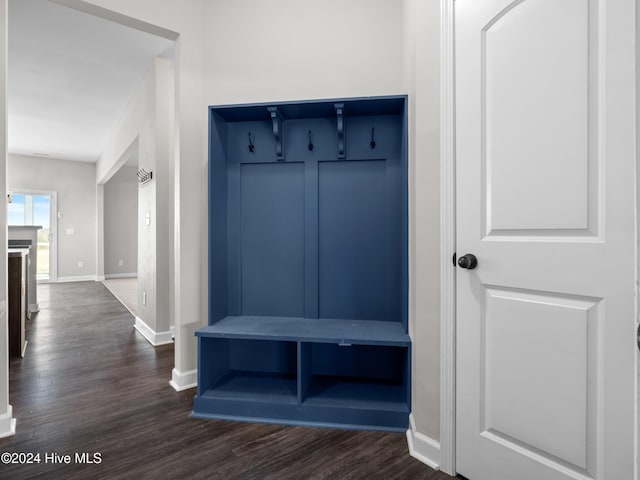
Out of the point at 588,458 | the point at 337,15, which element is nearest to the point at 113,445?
the point at 588,458

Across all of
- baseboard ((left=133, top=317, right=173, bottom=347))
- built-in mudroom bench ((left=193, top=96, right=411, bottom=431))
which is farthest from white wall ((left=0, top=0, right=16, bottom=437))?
baseboard ((left=133, top=317, right=173, bottom=347))

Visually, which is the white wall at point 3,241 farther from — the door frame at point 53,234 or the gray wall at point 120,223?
the door frame at point 53,234

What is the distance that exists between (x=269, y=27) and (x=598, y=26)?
1.81m

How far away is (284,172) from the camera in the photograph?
2.13 m

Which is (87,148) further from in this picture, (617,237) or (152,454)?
(617,237)

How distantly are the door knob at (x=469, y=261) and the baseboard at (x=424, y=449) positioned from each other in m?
0.80

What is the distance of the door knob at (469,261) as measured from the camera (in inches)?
51.8

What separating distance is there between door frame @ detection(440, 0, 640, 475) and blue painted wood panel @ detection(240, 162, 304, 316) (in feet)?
3.14

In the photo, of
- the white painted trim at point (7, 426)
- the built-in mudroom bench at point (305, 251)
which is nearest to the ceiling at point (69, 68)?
the built-in mudroom bench at point (305, 251)

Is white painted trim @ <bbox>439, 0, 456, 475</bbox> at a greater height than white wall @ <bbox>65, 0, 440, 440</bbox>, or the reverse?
white wall @ <bbox>65, 0, 440, 440</bbox>

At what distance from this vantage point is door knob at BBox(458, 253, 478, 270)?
1.32m

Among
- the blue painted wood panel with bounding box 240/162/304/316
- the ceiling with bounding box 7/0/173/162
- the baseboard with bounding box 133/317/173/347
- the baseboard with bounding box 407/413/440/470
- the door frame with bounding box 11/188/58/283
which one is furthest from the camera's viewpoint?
the door frame with bounding box 11/188/58/283

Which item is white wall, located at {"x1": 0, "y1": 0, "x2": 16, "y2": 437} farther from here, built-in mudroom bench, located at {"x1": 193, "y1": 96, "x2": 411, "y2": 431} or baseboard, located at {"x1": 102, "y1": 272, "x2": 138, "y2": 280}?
baseboard, located at {"x1": 102, "y1": 272, "x2": 138, "y2": 280}

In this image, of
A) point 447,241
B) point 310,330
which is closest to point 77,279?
point 310,330
